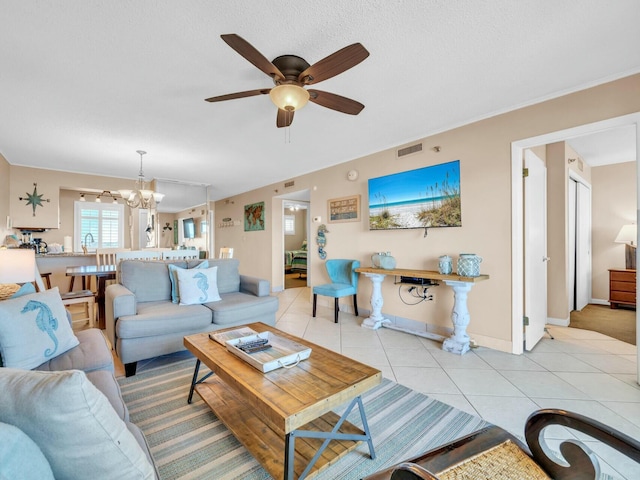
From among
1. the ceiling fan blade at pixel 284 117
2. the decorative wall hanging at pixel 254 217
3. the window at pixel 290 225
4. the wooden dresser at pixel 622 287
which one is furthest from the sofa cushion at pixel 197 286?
the window at pixel 290 225

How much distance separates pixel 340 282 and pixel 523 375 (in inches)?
96.1

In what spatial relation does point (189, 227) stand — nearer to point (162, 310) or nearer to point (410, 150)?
point (162, 310)

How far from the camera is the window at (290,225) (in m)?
10.3

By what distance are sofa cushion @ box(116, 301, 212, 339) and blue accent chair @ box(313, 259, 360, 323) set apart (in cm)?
163

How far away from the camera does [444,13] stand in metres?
1.65

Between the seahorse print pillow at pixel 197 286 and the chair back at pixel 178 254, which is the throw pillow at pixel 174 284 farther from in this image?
the chair back at pixel 178 254

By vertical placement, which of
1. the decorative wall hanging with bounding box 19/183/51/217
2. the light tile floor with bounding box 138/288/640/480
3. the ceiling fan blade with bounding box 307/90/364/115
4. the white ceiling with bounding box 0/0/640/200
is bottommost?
the light tile floor with bounding box 138/288/640/480

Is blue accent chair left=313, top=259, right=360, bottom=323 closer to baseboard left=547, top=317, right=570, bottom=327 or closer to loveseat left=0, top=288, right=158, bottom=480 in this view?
baseboard left=547, top=317, right=570, bottom=327

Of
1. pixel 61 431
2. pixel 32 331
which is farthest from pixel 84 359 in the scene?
pixel 61 431

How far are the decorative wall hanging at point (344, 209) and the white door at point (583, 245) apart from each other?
10.8 feet

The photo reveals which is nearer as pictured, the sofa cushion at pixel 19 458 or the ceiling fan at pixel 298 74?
the sofa cushion at pixel 19 458

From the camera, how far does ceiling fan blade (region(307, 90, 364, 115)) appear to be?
2041mm

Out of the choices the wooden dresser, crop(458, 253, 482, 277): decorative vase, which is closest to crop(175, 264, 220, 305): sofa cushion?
crop(458, 253, 482, 277): decorative vase

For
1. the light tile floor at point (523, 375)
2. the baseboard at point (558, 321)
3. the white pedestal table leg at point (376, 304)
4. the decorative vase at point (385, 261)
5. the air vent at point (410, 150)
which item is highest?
the air vent at point (410, 150)
